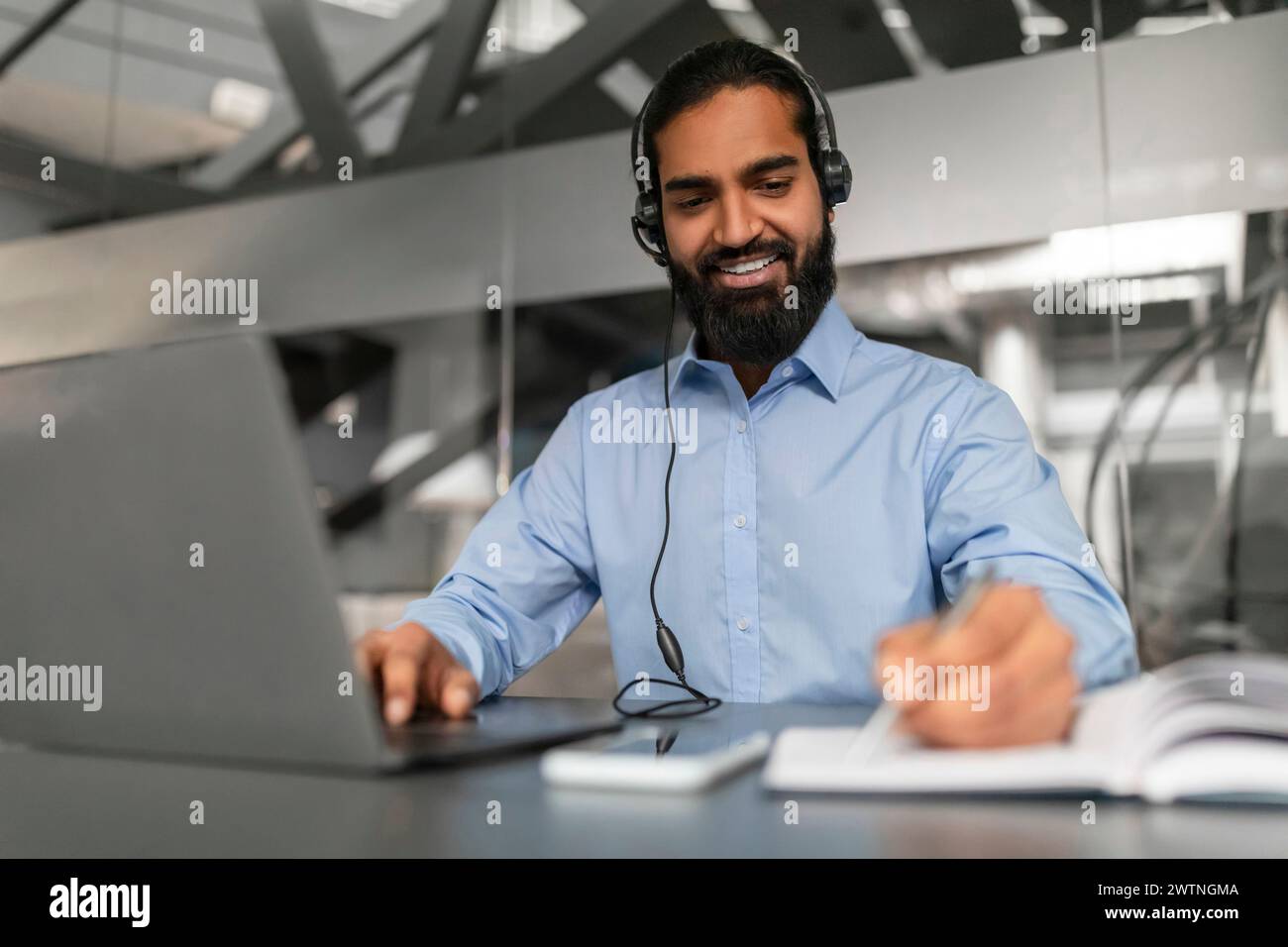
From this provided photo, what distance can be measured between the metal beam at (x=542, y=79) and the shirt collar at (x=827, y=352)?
186cm

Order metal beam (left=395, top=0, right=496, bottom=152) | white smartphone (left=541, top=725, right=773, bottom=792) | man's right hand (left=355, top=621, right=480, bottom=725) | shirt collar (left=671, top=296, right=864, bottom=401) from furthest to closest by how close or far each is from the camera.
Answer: metal beam (left=395, top=0, right=496, bottom=152) → shirt collar (left=671, top=296, right=864, bottom=401) → man's right hand (left=355, top=621, right=480, bottom=725) → white smartphone (left=541, top=725, right=773, bottom=792)

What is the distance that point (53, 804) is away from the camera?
1.93 feet

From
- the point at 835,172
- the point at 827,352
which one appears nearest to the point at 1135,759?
the point at 827,352

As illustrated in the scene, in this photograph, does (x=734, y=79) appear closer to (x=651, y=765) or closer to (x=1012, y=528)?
(x=1012, y=528)

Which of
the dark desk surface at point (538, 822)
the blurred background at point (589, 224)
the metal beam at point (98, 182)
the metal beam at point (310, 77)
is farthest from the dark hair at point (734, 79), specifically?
the metal beam at point (98, 182)

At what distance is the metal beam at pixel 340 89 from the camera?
144 inches

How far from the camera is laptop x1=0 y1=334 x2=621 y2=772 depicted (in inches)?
22.1

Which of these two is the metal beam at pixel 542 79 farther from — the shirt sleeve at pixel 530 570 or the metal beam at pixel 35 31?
the shirt sleeve at pixel 530 570

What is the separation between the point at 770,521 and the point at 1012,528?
15.0 inches

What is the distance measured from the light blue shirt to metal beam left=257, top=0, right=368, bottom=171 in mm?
2524

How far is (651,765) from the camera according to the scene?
588 millimetres

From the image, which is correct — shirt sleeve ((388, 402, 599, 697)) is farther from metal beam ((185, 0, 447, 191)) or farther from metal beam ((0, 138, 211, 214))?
metal beam ((0, 138, 211, 214))

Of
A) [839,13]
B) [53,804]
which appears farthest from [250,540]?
[839,13]

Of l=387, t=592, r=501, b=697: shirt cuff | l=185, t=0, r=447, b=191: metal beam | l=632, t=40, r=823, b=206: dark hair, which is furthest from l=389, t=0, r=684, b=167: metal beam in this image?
l=387, t=592, r=501, b=697: shirt cuff
